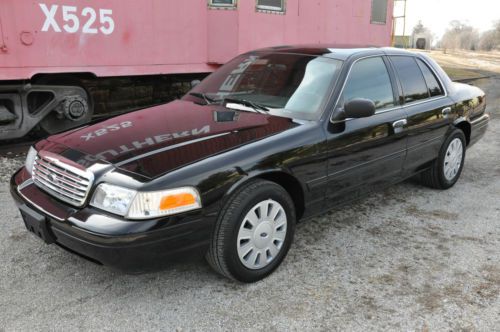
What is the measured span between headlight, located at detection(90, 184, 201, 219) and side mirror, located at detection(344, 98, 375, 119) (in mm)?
1436

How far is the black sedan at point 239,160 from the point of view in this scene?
9.00ft

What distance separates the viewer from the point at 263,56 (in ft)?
14.5

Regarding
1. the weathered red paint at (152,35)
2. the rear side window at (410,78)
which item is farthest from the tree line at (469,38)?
the rear side window at (410,78)

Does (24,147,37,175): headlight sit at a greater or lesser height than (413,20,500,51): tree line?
lesser

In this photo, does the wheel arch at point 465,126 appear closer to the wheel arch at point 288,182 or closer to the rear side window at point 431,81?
the rear side window at point 431,81

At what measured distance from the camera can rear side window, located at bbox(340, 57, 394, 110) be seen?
154 inches

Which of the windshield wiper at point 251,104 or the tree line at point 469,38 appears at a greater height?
the tree line at point 469,38

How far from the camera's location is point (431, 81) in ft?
16.1

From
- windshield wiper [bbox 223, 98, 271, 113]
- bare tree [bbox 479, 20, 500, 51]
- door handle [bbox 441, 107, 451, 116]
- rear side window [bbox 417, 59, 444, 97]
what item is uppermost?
bare tree [bbox 479, 20, 500, 51]

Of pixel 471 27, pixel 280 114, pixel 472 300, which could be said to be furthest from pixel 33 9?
pixel 471 27

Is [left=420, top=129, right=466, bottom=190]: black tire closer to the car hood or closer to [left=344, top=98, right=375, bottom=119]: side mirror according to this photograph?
[left=344, top=98, right=375, bottom=119]: side mirror

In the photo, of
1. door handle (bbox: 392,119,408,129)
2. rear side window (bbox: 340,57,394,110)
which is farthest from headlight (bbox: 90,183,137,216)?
door handle (bbox: 392,119,408,129)

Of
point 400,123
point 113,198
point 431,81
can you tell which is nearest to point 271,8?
point 431,81

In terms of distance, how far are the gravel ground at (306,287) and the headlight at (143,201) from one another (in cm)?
39
